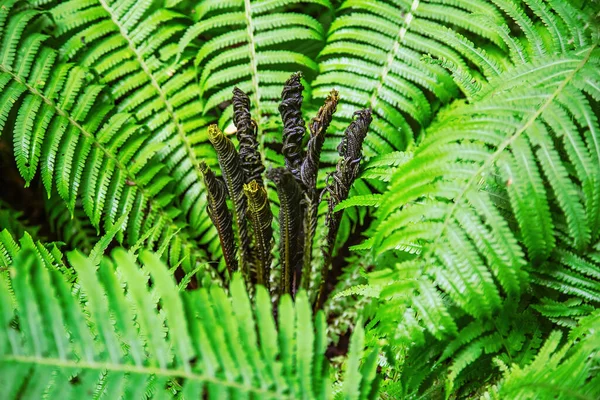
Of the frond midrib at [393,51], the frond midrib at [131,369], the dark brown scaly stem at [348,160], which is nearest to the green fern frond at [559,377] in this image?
the frond midrib at [131,369]

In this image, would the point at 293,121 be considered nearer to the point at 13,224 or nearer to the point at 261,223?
the point at 261,223

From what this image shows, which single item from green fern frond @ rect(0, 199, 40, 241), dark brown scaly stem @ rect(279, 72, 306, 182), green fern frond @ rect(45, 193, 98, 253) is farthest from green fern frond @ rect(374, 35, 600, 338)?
green fern frond @ rect(0, 199, 40, 241)

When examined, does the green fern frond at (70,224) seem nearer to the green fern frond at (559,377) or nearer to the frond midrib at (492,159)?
the frond midrib at (492,159)

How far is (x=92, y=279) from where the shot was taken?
2.86ft

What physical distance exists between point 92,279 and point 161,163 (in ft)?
3.79

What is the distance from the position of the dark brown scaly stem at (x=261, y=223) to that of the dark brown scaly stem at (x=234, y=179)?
0.17 feet

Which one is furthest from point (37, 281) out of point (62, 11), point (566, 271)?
point (62, 11)

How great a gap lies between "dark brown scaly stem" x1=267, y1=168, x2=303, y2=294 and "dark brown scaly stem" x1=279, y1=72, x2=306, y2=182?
0.41 feet

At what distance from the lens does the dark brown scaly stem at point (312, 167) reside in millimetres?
1452

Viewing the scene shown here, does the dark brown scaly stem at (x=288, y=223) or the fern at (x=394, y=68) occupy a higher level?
the fern at (x=394, y=68)

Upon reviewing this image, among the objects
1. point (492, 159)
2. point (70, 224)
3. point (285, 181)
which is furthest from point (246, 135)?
point (70, 224)

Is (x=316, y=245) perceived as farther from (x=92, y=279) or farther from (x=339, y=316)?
(x=92, y=279)

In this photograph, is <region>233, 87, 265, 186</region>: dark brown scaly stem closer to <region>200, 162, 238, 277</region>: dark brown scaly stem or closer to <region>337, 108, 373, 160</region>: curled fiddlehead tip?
<region>200, 162, 238, 277</region>: dark brown scaly stem

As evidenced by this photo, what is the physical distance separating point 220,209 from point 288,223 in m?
0.23
